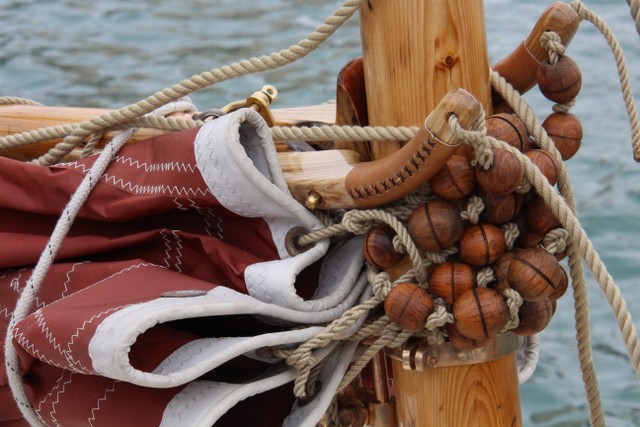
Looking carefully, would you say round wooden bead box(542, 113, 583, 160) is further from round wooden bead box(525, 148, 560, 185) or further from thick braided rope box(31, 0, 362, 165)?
thick braided rope box(31, 0, 362, 165)

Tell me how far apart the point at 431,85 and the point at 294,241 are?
244mm

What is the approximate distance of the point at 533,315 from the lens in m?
1.20

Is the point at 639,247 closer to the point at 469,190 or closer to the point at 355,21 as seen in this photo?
the point at 469,190

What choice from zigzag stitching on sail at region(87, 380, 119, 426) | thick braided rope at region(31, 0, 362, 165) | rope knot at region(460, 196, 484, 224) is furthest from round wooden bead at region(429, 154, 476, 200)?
zigzag stitching on sail at region(87, 380, 119, 426)

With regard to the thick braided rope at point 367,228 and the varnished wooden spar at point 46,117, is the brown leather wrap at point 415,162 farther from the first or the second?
the varnished wooden spar at point 46,117

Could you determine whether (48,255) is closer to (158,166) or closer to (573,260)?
(158,166)

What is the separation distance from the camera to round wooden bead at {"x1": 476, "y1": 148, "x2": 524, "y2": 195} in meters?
1.12

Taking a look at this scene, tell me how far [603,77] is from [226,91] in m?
1.52

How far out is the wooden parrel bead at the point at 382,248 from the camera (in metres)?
1.20

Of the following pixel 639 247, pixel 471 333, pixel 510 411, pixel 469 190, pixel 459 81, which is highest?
pixel 459 81

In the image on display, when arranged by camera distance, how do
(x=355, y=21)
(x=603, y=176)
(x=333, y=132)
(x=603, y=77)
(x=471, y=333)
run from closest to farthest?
(x=471, y=333) → (x=333, y=132) → (x=603, y=176) → (x=603, y=77) → (x=355, y=21)

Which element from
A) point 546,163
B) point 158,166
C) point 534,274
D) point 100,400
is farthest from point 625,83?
point 100,400

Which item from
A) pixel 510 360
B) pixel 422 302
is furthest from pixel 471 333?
pixel 510 360

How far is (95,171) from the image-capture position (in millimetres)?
1340
